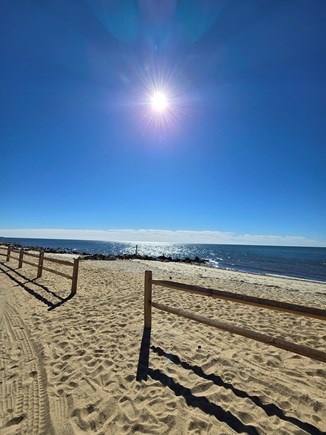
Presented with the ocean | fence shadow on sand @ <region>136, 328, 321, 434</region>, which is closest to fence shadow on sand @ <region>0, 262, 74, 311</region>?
fence shadow on sand @ <region>136, 328, 321, 434</region>

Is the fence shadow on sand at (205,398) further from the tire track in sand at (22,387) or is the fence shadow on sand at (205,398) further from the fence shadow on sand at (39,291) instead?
the fence shadow on sand at (39,291)

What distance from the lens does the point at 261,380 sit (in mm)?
3873

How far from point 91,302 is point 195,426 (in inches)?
235

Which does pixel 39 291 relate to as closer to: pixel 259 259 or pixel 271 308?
pixel 271 308

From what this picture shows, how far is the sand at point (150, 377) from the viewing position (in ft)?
9.81

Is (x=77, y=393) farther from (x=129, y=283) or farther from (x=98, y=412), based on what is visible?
(x=129, y=283)

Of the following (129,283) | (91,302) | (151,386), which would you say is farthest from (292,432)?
(129,283)

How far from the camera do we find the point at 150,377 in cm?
393

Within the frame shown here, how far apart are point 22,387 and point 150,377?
192cm

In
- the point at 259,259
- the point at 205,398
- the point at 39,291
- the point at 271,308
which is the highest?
the point at 271,308

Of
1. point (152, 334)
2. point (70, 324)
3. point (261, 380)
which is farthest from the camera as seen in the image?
point (70, 324)

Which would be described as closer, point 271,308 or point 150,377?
point 271,308

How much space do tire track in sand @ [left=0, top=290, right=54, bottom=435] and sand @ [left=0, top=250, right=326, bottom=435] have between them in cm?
1

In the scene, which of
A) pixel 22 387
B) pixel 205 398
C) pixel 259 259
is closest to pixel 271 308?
pixel 205 398
